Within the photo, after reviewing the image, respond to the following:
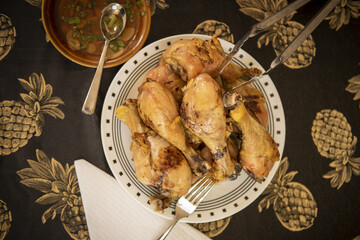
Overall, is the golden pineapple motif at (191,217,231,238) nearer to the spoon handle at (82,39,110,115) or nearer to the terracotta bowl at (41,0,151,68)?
the spoon handle at (82,39,110,115)

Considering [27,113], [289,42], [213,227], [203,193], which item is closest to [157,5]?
[289,42]

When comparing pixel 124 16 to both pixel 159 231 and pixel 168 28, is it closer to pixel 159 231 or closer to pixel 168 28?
pixel 168 28

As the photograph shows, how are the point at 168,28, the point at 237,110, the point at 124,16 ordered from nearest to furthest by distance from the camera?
1. the point at 237,110
2. the point at 124,16
3. the point at 168,28

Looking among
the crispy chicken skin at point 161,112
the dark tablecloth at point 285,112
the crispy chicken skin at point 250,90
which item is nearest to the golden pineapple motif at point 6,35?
the dark tablecloth at point 285,112

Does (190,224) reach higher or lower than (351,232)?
lower

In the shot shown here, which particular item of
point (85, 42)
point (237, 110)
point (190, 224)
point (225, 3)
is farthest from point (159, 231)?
point (225, 3)

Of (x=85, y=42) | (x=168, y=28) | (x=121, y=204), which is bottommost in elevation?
(x=121, y=204)

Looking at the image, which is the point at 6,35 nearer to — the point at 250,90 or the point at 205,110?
the point at 205,110
